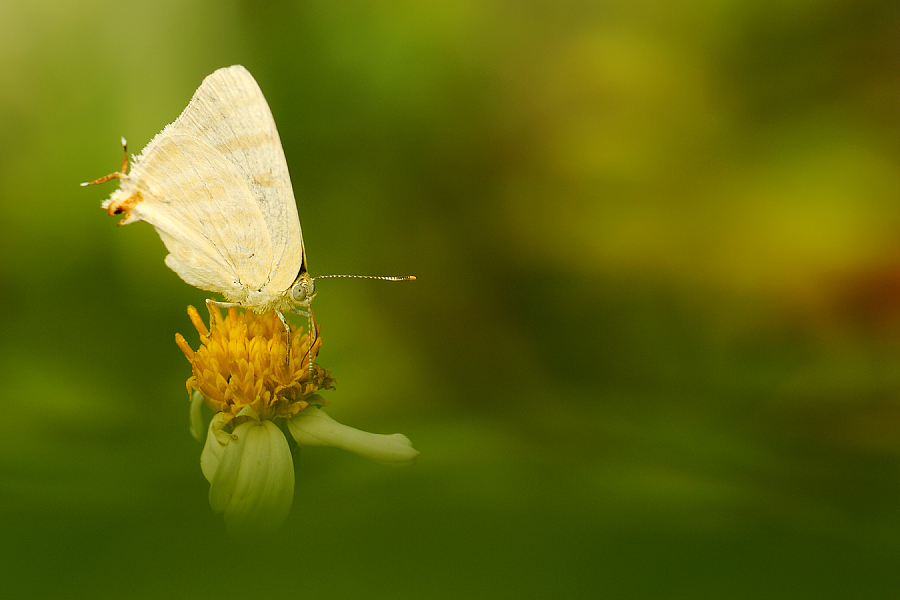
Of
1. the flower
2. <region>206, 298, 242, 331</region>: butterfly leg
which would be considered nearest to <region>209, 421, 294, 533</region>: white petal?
the flower

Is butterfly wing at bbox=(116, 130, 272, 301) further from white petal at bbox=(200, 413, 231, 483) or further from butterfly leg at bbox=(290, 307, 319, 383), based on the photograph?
white petal at bbox=(200, 413, 231, 483)

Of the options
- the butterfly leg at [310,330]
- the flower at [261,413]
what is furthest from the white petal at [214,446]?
the butterfly leg at [310,330]

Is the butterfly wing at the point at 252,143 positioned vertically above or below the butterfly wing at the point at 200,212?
above

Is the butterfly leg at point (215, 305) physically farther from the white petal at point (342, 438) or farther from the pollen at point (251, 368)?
the white petal at point (342, 438)

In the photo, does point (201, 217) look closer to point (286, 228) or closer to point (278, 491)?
point (286, 228)

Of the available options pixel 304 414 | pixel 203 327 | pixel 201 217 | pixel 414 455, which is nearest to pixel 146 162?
pixel 201 217

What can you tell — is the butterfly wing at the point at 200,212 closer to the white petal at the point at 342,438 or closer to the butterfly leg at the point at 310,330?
the butterfly leg at the point at 310,330

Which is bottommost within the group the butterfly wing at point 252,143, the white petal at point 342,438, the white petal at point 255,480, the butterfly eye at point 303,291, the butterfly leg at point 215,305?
the white petal at point 255,480

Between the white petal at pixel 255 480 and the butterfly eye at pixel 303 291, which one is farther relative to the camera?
the butterfly eye at pixel 303 291
